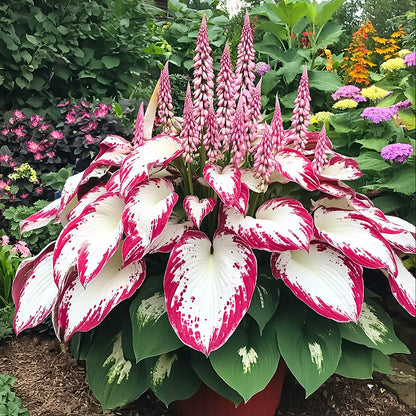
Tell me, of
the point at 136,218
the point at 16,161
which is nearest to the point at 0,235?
the point at 16,161

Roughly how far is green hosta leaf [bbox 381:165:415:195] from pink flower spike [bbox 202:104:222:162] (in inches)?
27.5

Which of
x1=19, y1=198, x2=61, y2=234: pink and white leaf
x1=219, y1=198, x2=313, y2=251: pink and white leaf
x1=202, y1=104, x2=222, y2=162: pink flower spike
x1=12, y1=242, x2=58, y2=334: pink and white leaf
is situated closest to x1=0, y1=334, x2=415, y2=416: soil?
x1=12, y1=242, x2=58, y2=334: pink and white leaf

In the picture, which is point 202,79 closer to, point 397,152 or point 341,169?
point 341,169

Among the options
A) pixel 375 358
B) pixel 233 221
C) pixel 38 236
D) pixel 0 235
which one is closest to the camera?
pixel 233 221

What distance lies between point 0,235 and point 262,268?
1.40m

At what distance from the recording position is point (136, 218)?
91 centimetres

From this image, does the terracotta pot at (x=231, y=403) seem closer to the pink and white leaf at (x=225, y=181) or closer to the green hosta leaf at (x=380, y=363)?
the green hosta leaf at (x=380, y=363)

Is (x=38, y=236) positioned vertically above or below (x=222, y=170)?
below

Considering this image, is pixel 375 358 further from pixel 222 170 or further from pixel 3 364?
pixel 3 364

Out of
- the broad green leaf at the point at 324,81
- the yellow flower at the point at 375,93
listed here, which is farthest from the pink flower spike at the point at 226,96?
the broad green leaf at the point at 324,81

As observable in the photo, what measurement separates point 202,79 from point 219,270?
0.36m

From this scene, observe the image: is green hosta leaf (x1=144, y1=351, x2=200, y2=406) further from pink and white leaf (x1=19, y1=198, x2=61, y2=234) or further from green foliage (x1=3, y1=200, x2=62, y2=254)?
green foliage (x1=3, y1=200, x2=62, y2=254)

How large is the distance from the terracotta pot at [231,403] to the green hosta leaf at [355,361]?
13 centimetres

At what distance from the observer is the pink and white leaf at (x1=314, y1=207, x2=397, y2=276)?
91 centimetres
